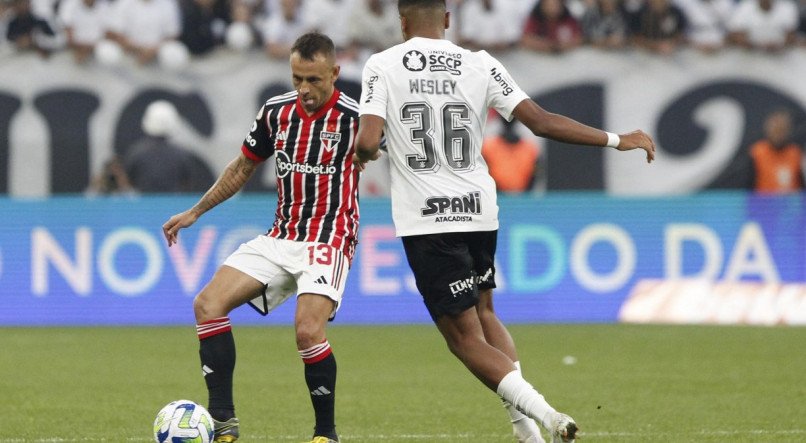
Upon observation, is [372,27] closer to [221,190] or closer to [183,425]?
[221,190]

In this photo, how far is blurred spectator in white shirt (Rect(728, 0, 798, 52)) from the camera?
18750 mm

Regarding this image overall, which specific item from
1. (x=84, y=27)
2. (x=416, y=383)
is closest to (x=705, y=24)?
(x=84, y=27)

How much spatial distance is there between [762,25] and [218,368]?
12804 millimetres

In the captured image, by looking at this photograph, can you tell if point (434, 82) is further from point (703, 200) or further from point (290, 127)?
point (703, 200)

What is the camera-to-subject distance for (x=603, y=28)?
18688mm

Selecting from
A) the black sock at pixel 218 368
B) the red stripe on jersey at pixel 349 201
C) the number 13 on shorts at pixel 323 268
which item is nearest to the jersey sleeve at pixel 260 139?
the red stripe on jersey at pixel 349 201

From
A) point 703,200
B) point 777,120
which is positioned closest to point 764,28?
point 777,120

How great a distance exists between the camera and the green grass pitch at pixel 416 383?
8.55m

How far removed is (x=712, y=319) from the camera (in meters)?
16.1

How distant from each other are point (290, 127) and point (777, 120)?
1157cm

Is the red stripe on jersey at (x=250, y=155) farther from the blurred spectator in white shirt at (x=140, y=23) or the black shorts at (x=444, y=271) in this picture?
the blurred spectator in white shirt at (x=140, y=23)

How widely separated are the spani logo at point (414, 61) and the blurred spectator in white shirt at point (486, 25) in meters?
11.3

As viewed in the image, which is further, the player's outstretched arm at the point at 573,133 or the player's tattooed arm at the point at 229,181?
the player's tattooed arm at the point at 229,181

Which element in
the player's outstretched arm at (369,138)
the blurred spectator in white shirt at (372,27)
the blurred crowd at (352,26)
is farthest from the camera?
the blurred crowd at (352,26)
